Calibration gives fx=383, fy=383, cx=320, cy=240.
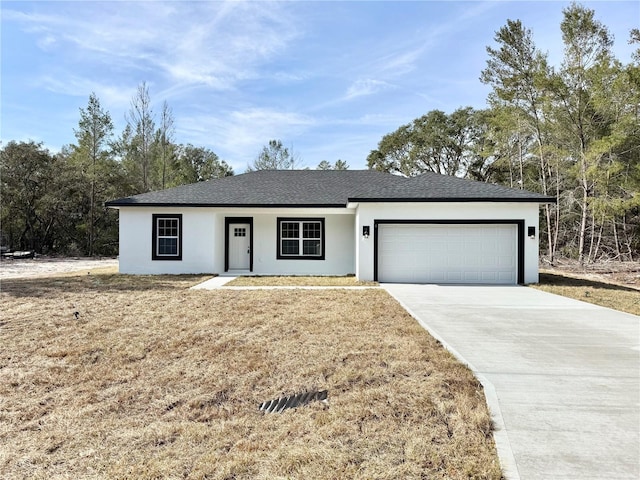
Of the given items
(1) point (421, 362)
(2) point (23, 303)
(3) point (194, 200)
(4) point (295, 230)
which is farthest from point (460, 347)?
(3) point (194, 200)

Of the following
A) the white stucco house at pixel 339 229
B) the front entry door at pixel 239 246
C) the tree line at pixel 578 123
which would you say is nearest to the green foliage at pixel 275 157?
the tree line at pixel 578 123

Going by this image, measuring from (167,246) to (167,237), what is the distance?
0.34m

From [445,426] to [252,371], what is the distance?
7.06ft

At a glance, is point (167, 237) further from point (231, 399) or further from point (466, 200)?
point (231, 399)

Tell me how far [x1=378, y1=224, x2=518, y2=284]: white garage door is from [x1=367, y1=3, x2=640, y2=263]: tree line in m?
8.00

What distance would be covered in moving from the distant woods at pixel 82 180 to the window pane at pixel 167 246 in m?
14.9

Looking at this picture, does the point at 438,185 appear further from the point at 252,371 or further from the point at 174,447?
the point at 174,447

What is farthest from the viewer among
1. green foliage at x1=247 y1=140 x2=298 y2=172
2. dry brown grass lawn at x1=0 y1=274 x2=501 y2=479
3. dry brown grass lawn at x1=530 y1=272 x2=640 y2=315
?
green foliage at x1=247 y1=140 x2=298 y2=172

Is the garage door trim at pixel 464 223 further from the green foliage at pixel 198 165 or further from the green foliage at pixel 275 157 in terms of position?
the green foliage at pixel 198 165

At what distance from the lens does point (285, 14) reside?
38.2ft

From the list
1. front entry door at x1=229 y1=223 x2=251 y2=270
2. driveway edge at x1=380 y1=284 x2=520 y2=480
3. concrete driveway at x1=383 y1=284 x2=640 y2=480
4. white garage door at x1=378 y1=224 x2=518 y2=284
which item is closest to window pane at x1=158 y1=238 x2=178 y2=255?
front entry door at x1=229 y1=223 x2=251 y2=270

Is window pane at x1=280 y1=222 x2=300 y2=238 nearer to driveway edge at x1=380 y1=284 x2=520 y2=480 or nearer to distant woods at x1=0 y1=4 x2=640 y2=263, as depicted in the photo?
driveway edge at x1=380 y1=284 x2=520 y2=480

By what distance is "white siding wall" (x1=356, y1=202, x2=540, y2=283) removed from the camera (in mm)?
12188

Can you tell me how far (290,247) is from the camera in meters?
15.1
